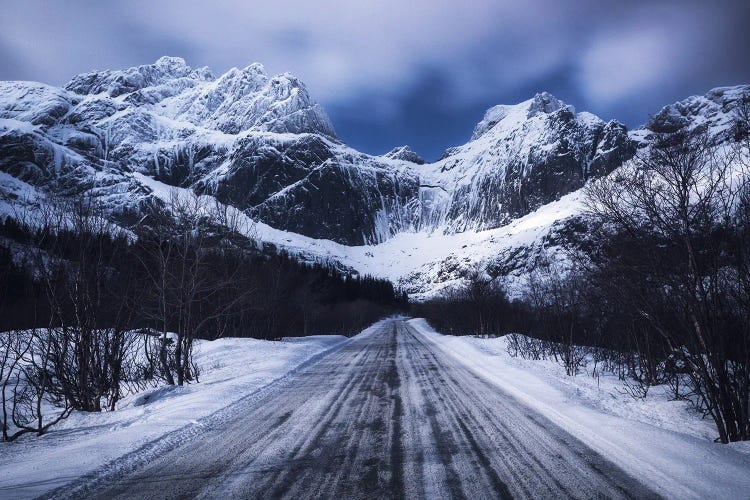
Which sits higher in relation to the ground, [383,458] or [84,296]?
[84,296]

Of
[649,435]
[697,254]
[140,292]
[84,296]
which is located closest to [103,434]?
[84,296]

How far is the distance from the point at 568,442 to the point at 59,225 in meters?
11.2

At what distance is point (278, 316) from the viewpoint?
3850 centimetres

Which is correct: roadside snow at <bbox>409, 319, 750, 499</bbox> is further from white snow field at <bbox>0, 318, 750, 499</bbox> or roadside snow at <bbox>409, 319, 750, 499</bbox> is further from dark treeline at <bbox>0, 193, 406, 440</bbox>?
dark treeline at <bbox>0, 193, 406, 440</bbox>

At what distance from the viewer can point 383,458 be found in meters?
4.73

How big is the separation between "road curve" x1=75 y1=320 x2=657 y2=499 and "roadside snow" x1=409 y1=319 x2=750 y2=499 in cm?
32

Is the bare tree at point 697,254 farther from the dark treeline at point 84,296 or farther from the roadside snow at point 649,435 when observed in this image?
the dark treeline at point 84,296

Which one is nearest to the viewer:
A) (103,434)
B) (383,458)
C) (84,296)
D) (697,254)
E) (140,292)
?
(383,458)

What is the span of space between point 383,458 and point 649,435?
13.0ft

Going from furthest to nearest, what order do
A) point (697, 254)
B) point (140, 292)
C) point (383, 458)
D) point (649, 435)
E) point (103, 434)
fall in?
1. point (140, 292)
2. point (103, 434)
3. point (697, 254)
4. point (649, 435)
5. point (383, 458)

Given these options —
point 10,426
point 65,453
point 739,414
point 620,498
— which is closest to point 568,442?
point 620,498

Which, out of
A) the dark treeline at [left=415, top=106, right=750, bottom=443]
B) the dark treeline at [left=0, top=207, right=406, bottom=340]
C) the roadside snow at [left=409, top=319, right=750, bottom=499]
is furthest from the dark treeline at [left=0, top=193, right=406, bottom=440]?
the dark treeline at [left=415, top=106, right=750, bottom=443]

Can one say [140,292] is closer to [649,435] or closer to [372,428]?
[372,428]

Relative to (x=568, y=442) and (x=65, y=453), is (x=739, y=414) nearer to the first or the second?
(x=568, y=442)
